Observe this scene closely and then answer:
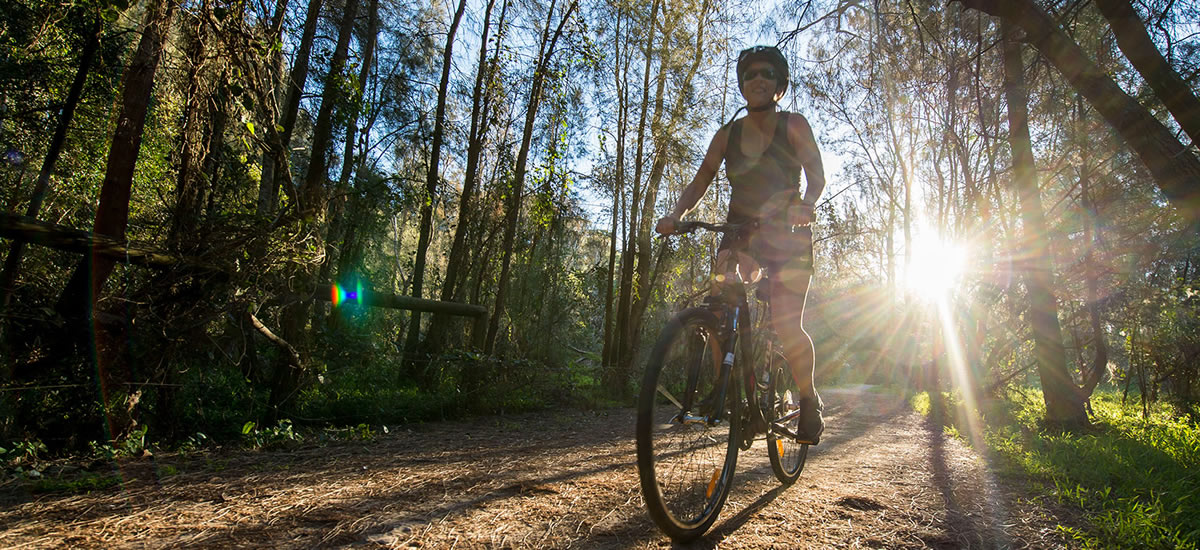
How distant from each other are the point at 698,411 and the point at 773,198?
3.34 ft

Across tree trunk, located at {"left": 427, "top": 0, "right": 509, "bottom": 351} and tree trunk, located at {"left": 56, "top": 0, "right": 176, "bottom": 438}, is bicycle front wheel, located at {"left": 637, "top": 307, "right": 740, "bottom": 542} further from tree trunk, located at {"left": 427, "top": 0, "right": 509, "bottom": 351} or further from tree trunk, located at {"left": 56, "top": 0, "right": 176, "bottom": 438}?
tree trunk, located at {"left": 427, "top": 0, "right": 509, "bottom": 351}

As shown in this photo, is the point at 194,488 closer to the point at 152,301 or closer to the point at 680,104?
the point at 152,301

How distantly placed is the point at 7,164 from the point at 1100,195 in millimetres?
14788

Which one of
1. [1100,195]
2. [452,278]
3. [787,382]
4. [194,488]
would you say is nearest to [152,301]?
[194,488]

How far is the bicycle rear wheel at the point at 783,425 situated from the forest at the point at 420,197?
8.59 feet

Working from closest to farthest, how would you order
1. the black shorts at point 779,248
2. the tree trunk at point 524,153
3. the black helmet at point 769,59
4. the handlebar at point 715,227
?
the handlebar at point 715,227 < the black shorts at point 779,248 < the black helmet at point 769,59 < the tree trunk at point 524,153

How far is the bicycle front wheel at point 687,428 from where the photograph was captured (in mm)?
1736

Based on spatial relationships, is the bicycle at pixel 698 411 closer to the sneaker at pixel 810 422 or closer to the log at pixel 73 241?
the sneaker at pixel 810 422

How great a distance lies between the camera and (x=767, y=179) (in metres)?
2.38

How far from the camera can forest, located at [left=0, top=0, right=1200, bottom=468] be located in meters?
2.93

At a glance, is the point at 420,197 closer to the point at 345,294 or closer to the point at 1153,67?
the point at 345,294

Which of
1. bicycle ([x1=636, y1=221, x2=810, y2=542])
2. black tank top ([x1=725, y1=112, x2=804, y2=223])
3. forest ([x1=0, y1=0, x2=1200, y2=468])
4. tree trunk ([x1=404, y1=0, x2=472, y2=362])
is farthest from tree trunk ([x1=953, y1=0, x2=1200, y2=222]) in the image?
tree trunk ([x1=404, y1=0, x2=472, y2=362])

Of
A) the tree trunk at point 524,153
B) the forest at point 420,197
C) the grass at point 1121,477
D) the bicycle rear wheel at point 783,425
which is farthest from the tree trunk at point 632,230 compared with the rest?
the bicycle rear wheel at point 783,425

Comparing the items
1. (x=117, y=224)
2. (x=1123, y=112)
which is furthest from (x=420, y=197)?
(x=1123, y=112)
